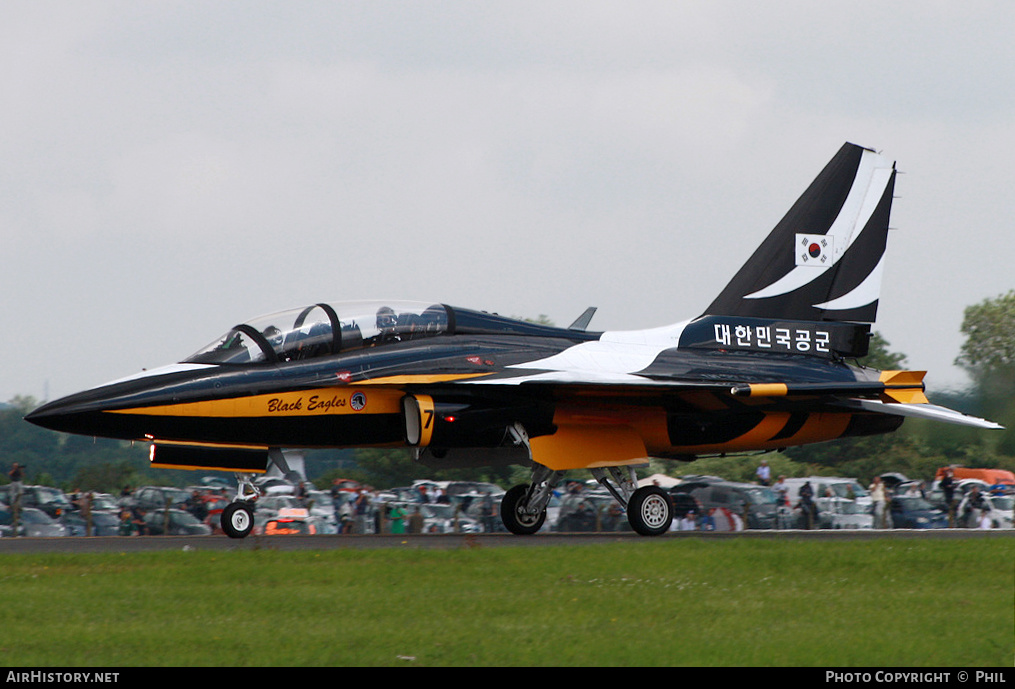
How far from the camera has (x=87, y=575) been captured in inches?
428

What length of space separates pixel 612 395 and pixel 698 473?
66.0 feet

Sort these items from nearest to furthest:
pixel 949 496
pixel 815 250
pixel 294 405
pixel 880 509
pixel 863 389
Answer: pixel 294 405 → pixel 863 389 → pixel 815 250 → pixel 880 509 → pixel 949 496

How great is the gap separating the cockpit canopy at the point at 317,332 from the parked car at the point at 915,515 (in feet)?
34.5

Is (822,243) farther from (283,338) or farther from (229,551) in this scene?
(229,551)

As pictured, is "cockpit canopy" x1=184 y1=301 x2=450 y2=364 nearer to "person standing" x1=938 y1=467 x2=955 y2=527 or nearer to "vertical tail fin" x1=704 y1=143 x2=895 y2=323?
"vertical tail fin" x1=704 y1=143 x2=895 y2=323

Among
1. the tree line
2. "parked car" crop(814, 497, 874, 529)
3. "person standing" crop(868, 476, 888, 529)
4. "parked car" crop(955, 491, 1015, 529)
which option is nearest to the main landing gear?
the tree line

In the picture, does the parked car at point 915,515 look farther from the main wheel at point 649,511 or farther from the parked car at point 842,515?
the main wheel at point 649,511

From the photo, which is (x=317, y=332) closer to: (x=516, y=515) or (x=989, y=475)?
(x=516, y=515)

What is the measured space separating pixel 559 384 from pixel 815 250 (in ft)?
21.7

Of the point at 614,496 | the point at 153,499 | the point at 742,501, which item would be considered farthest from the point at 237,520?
the point at 742,501

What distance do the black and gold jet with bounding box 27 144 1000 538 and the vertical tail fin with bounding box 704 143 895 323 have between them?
0.09 feet

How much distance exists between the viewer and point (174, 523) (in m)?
19.7

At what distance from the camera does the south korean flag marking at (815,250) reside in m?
19.0

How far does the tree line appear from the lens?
2473 cm
